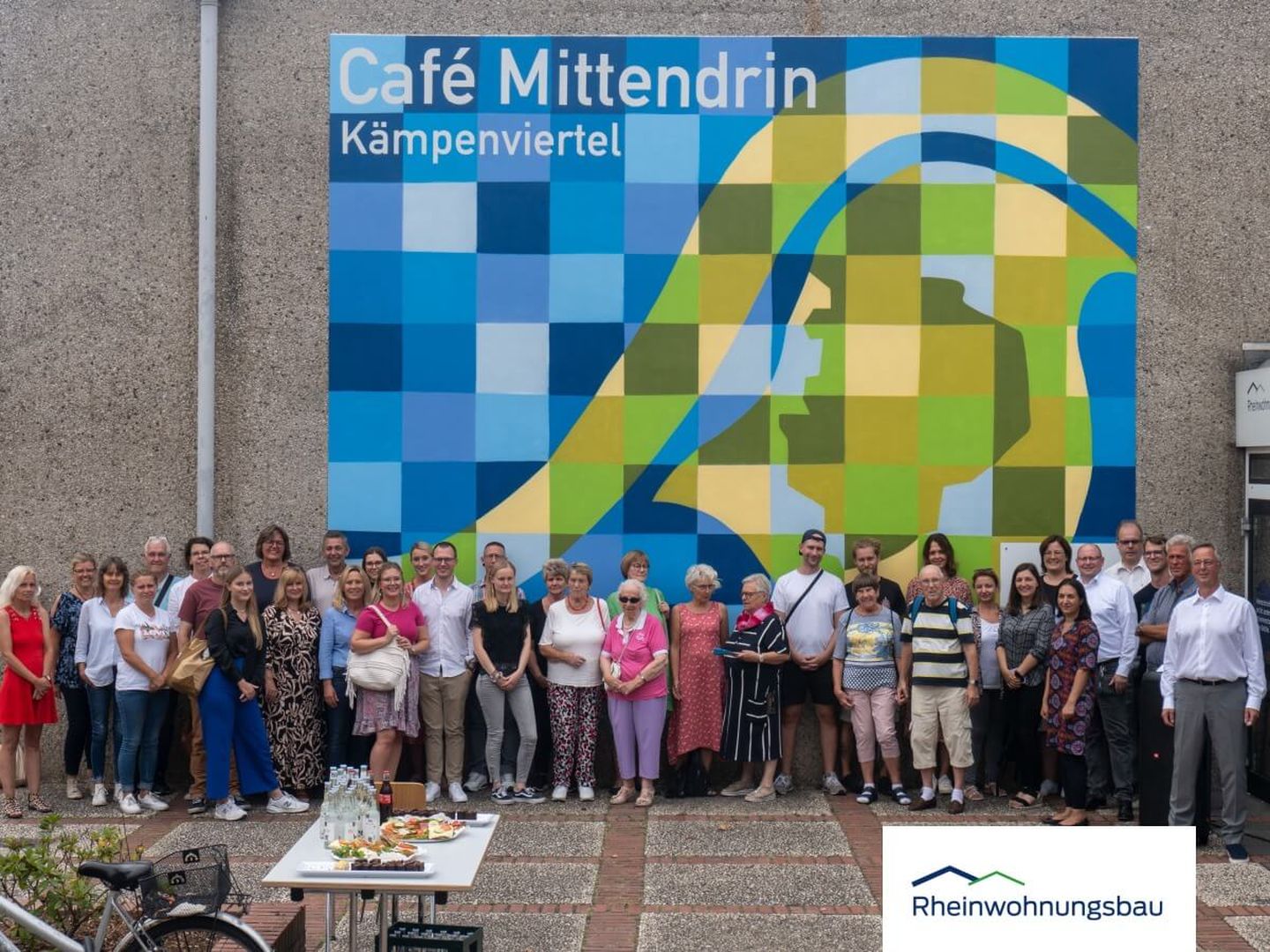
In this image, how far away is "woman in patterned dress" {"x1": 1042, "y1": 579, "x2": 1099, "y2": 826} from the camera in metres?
8.96

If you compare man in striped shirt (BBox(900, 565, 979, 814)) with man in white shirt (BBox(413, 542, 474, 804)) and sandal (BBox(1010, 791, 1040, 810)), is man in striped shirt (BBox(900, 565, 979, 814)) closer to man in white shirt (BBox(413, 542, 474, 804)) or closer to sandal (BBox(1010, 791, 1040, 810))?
sandal (BBox(1010, 791, 1040, 810))

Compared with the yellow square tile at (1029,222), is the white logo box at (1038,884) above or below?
below

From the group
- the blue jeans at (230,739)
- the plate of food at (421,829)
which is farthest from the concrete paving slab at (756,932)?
the blue jeans at (230,739)

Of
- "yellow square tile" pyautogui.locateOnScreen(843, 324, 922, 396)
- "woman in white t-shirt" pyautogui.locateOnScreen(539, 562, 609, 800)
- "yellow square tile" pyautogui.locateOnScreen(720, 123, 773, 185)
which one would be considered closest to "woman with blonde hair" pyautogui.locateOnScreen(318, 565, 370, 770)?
"woman in white t-shirt" pyautogui.locateOnScreen(539, 562, 609, 800)

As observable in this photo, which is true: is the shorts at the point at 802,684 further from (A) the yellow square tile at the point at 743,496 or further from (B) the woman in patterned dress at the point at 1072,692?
(B) the woman in patterned dress at the point at 1072,692

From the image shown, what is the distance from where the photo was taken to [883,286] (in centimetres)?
1060

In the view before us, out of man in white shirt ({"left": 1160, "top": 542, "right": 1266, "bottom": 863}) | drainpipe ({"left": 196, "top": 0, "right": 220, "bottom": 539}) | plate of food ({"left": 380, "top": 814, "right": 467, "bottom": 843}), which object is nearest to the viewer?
plate of food ({"left": 380, "top": 814, "right": 467, "bottom": 843})

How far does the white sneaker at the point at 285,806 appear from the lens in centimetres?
948

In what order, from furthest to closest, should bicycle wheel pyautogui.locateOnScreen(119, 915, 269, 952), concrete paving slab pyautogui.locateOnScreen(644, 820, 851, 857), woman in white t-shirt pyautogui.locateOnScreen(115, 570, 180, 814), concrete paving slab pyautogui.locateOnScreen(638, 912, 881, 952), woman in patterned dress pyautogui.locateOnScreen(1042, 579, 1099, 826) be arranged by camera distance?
woman in white t-shirt pyautogui.locateOnScreen(115, 570, 180, 814), woman in patterned dress pyautogui.locateOnScreen(1042, 579, 1099, 826), concrete paving slab pyautogui.locateOnScreen(644, 820, 851, 857), concrete paving slab pyautogui.locateOnScreen(638, 912, 881, 952), bicycle wheel pyautogui.locateOnScreen(119, 915, 269, 952)

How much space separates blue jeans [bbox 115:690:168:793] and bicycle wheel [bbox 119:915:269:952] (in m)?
4.71

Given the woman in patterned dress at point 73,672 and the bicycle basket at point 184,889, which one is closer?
the bicycle basket at point 184,889

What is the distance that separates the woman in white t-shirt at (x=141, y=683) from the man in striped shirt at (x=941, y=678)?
16.9 ft

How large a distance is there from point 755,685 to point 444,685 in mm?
2215

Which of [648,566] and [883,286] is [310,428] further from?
[883,286]
